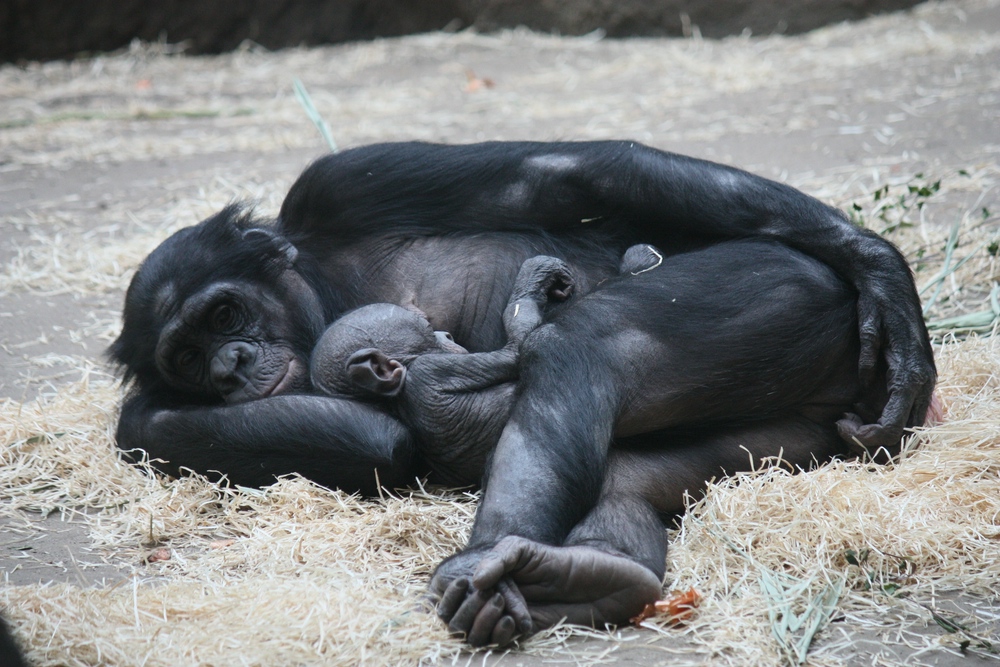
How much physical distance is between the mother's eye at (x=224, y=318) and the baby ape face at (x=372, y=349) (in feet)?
1.11

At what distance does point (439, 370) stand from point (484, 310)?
43 cm

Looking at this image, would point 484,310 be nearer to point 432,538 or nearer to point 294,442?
point 294,442

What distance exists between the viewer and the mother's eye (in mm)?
3818

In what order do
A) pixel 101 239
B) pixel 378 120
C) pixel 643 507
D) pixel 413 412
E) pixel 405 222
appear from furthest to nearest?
pixel 378 120, pixel 101 239, pixel 405 222, pixel 413 412, pixel 643 507

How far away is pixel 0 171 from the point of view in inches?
341

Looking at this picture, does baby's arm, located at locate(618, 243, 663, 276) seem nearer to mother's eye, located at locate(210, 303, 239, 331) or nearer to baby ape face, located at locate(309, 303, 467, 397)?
baby ape face, located at locate(309, 303, 467, 397)

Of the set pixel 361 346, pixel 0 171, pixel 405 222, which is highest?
pixel 405 222

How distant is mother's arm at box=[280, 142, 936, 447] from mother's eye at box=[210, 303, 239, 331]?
0.47 metres

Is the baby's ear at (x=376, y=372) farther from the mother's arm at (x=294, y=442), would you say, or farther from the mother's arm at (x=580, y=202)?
the mother's arm at (x=580, y=202)

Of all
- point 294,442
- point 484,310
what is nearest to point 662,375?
point 484,310

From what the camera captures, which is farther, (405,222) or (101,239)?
(101,239)

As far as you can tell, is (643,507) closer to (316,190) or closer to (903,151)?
(316,190)

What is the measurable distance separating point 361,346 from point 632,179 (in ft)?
3.83

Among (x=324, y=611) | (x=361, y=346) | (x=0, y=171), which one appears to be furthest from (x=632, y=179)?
(x=0, y=171)
